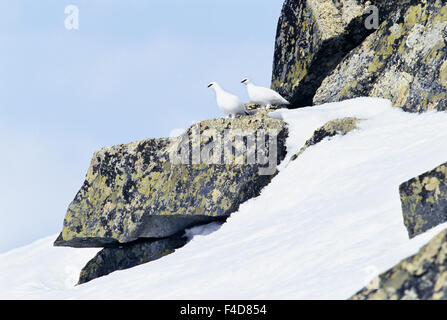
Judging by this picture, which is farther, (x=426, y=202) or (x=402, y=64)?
(x=402, y=64)

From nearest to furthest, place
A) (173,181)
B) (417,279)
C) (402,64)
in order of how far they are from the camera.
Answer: (417,279) < (402,64) < (173,181)

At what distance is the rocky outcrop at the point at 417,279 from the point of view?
12.1 ft

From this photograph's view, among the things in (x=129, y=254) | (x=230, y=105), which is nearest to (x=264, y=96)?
(x=230, y=105)

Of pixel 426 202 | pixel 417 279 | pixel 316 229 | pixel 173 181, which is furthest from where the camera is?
pixel 173 181

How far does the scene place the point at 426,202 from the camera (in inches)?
206

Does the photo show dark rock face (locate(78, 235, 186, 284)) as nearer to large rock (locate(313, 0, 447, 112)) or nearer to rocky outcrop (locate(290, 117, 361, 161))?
rocky outcrop (locate(290, 117, 361, 161))

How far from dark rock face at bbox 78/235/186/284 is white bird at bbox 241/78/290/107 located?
123 inches

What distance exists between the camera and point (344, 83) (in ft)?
37.6

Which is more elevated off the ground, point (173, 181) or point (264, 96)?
point (264, 96)

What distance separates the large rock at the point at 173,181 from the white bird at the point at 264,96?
1.01 m

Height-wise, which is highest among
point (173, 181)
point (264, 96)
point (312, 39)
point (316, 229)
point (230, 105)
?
point (312, 39)

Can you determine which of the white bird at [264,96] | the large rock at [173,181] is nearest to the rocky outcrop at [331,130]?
the large rock at [173,181]

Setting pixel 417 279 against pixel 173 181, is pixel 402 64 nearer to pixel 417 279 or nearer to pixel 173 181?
pixel 173 181

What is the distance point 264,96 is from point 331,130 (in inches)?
89.9
